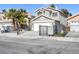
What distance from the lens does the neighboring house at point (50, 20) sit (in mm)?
6148

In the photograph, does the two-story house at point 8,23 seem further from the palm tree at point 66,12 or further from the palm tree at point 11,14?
the palm tree at point 66,12

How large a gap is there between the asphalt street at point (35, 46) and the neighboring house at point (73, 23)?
189 mm

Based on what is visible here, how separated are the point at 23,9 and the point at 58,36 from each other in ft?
1.91

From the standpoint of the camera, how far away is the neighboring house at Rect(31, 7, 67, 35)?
20.2 feet

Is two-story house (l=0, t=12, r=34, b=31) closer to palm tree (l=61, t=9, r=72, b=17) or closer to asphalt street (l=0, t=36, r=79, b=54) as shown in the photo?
asphalt street (l=0, t=36, r=79, b=54)

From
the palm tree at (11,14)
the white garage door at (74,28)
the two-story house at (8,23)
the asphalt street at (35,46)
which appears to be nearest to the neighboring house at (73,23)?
the white garage door at (74,28)

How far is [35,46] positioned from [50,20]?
0.40 metres

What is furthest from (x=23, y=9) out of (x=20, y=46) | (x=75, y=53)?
(x=75, y=53)

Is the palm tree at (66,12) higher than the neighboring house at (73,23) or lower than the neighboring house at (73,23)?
higher

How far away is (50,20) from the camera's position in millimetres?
6164

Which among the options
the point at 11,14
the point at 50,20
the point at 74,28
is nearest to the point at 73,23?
the point at 74,28

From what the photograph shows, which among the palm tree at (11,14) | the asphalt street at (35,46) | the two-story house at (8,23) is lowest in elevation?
the asphalt street at (35,46)

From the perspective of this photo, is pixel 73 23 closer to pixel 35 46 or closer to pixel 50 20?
pixel 50 20

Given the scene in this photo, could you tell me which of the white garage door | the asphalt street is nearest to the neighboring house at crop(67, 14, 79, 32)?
the white garage door
